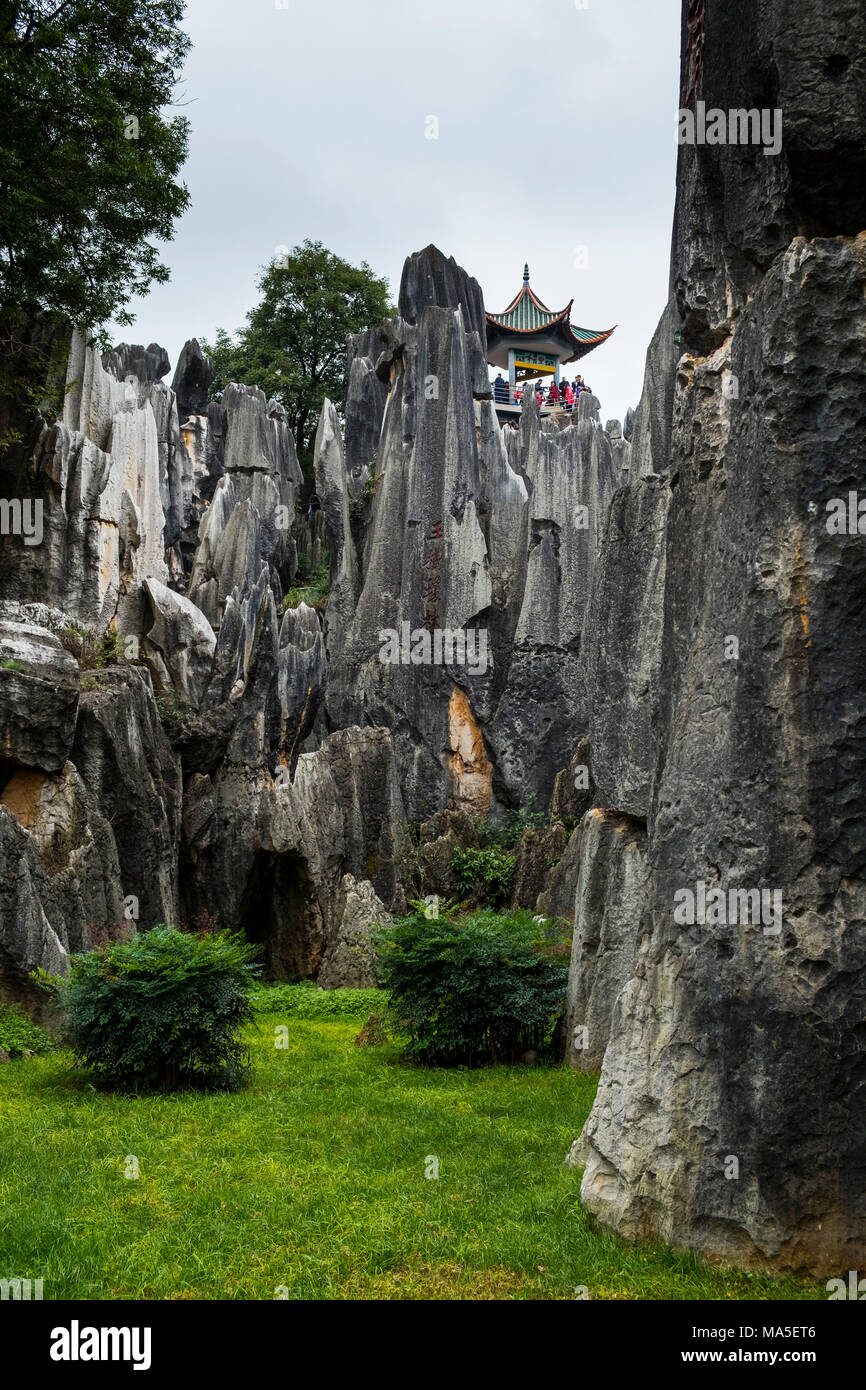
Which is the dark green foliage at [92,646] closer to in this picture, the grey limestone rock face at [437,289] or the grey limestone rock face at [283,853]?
the grey limestone rock face at [283,853]

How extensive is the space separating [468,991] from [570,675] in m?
12.9

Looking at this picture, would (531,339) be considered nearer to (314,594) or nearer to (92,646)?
(314,594)

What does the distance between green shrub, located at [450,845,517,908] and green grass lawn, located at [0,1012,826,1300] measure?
1032 cm

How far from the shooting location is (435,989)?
11.3m

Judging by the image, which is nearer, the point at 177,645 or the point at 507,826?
the point at 177,645

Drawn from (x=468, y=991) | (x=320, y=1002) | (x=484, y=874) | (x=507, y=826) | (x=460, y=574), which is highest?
(x=460, y=574)

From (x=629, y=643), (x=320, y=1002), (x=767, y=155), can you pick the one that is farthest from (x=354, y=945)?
(x=767, y=155)

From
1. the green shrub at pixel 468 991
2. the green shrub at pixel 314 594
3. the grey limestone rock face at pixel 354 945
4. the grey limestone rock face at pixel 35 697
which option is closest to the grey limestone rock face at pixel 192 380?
the green shrub at pixel 314 594

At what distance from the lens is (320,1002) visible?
1600 cm

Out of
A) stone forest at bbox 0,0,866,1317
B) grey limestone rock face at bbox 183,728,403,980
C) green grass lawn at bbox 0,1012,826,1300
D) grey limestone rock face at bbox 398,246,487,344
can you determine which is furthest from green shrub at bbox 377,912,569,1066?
grey limestone rock face at bbox 398,246,487,344

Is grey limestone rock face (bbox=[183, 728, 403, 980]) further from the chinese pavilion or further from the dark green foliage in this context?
the chinese pavilion

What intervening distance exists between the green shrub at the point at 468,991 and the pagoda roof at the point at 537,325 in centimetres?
3473

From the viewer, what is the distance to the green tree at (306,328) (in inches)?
1544

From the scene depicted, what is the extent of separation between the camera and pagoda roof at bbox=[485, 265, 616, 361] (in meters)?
42.4
